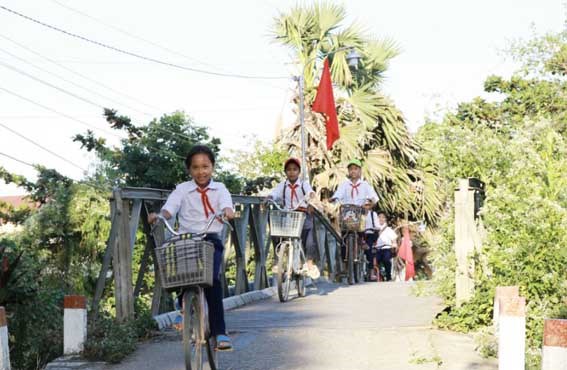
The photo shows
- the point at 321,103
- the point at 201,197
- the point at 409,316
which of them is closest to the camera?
the point at 201,197

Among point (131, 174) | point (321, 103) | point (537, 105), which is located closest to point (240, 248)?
point (321, 103)

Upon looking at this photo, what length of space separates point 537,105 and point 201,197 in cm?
2380

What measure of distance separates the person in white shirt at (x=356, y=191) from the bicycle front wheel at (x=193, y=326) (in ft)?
25.8

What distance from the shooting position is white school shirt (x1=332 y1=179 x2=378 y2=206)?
46.1 feet

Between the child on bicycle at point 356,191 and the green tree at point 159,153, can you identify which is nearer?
the child on bicycle at point 356,191

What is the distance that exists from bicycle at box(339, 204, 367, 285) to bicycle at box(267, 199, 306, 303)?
7.87 feet

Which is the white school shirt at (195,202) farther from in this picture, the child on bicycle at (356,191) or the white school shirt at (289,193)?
the child on bicycle at (356,191)

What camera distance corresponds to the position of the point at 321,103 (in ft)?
83.5

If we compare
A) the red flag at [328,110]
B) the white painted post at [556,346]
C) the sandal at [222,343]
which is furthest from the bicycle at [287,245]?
the red flag at [328,110]

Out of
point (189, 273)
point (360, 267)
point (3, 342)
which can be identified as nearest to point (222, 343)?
point (189, 273)

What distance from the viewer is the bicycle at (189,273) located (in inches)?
235

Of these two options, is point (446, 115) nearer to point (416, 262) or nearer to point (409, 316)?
point (409, 316)

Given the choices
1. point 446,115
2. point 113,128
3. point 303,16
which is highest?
point 303,16

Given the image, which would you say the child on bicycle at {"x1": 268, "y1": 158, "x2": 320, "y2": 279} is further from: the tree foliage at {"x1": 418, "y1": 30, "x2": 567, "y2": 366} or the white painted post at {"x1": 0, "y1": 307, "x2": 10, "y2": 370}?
the white painted post at {"x1": 0, "y1": 307, "x2": 10, "y2": 370}
